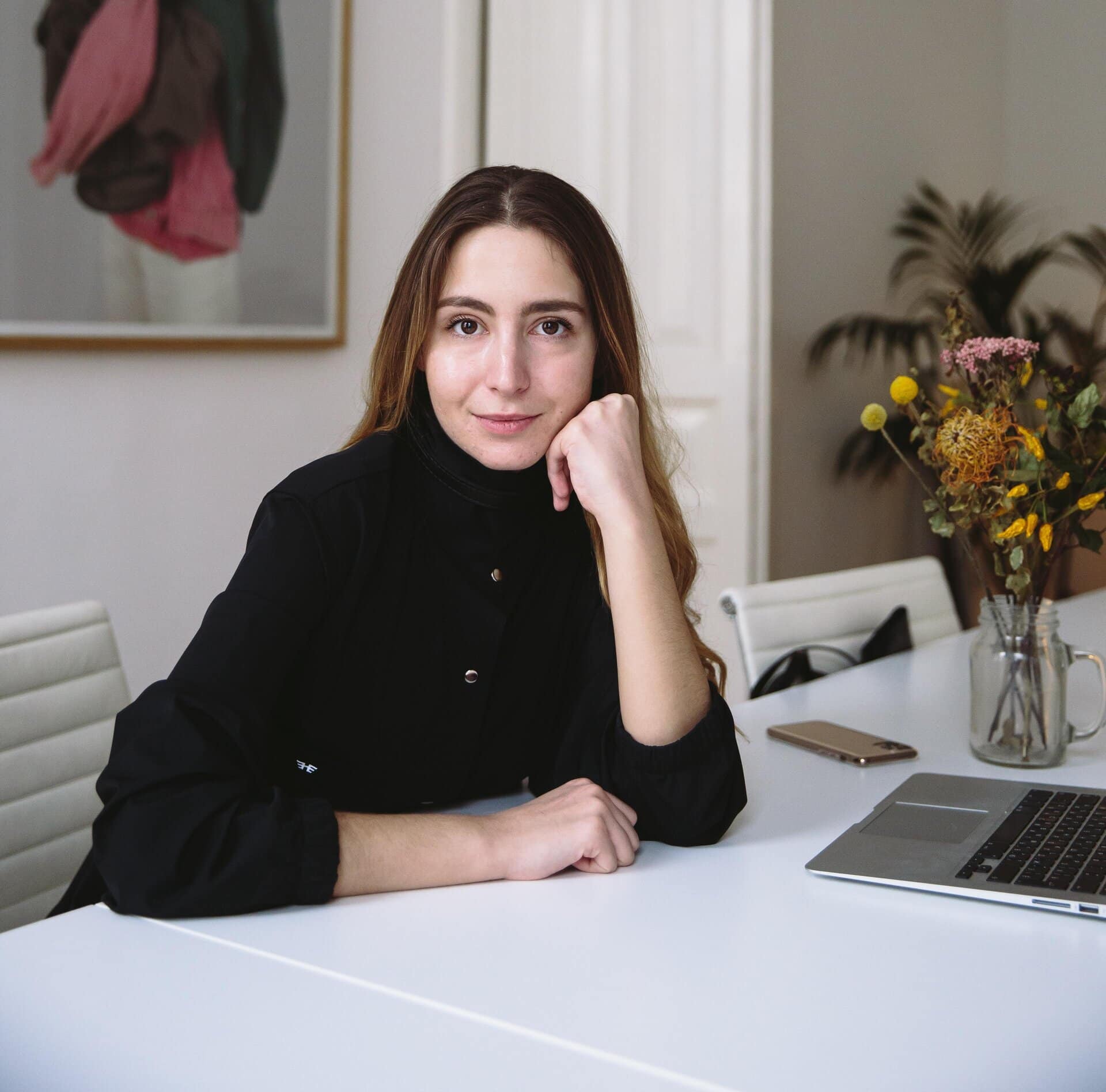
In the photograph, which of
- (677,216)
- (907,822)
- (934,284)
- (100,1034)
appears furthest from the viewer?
(934,284)

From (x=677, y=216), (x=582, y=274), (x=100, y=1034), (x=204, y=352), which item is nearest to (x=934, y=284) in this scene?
(x=677, y=216)

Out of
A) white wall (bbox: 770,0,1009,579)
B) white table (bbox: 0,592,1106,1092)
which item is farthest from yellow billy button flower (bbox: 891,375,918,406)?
white wall (bbox: 770,0,1009,579)

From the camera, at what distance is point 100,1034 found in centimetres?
85

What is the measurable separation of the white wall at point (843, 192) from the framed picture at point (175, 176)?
1.34 meters

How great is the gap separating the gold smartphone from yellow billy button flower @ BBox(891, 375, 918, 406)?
1.29 ft

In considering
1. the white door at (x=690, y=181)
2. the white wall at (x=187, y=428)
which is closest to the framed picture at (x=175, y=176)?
the white wall at (x=187, y=428)

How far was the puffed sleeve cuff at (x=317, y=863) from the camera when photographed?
1.02 meters

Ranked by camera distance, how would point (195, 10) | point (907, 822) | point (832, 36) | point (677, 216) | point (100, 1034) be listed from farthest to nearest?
point (832, 36)
point (677, 216)
point (195, 10)
point (907, 822)
point (100, 1034)

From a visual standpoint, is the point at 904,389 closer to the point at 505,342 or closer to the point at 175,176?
the point at 505,342

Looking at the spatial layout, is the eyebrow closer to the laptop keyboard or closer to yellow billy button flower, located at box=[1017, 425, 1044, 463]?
yellow billy button flower, located at box=[1017, 425, 1044, 463]

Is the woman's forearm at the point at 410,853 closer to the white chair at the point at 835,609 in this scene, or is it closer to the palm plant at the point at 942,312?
the white chair at the point at 835,609

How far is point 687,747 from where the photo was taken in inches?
48.3

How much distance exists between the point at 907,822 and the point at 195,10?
2.43 m

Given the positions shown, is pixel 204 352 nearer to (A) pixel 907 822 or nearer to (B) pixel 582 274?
(B) pixel 582 274
